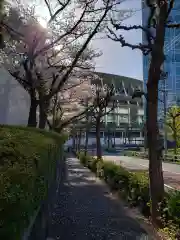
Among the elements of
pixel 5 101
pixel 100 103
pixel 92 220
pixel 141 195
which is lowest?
pixel 92 220

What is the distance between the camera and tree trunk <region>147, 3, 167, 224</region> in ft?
23.2

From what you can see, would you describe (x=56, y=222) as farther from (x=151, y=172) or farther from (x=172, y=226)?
(x=172, y=226)

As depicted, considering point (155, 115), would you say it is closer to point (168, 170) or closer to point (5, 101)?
point (5, 101)

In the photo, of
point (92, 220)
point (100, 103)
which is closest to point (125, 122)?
point (100, 103)

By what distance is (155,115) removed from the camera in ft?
23.6

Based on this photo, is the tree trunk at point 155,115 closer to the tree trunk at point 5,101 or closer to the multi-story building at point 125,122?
the tree trunk at point 5,101

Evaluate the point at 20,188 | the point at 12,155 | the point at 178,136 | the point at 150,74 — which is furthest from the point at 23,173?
the point at 178,136

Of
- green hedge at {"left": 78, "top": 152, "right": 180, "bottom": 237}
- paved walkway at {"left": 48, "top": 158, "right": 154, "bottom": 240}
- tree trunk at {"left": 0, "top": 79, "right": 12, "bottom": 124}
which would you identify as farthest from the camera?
tree trunk at {"left": 0, "top": 79, "right": 12, "bottom": 124}

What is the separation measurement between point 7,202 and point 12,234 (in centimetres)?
21

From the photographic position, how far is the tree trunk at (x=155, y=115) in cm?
707

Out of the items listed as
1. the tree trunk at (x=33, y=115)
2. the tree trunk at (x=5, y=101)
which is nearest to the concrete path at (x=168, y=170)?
the tree trunk at (x=33, y=115)

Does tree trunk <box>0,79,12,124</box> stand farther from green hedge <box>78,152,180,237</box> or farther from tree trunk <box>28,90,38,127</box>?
green hedge <box>78,152,180,237</box>

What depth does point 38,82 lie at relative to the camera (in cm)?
1591

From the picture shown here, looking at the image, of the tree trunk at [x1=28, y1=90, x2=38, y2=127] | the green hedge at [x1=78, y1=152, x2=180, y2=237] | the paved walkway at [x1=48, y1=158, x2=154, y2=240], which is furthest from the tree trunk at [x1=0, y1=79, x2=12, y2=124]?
the paved walkway at [x1=48, y1=158, x2=154, y2=240]
